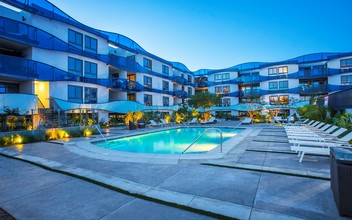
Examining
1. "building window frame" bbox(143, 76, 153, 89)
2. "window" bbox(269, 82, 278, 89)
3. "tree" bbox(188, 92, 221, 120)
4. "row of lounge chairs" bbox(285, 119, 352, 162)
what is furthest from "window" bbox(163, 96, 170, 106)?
"row of lounge chairs" bbox(285, 119, 352, 162)

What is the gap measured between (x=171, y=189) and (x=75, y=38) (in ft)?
75.6

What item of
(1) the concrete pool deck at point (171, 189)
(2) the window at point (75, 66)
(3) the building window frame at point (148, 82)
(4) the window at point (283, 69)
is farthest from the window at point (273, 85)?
(1) the concrete pool deck at point (171, 189)

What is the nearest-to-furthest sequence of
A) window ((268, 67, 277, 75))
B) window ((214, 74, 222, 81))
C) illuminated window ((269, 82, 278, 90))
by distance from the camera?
illuminated window ((269, 82, 278, 90))
window ((268, 67, 277, 75))
window ((214, 74, 222, 81))

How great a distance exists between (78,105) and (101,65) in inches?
317

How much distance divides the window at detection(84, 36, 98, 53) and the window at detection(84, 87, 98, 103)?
496cm

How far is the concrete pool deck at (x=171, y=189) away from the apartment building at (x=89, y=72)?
12773mm

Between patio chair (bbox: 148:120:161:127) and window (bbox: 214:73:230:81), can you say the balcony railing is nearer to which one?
window (bbox: 214:73:230:81)

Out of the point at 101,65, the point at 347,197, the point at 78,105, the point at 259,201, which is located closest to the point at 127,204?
the point at 259,201

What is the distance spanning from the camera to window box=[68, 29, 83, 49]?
21123mm

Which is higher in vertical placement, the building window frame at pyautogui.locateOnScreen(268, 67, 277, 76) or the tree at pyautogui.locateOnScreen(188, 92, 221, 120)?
the building window frame at pyautogui.locateOnScreen(268, 67, 277, 76)

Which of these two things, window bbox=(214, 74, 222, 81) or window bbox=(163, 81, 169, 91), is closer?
window bbox=(163, 81, 169, 91)

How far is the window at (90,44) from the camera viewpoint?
75.1ft

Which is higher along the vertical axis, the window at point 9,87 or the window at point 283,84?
the window at point 283,84

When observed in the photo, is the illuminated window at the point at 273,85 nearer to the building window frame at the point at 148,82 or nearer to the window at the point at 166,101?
the window at the point at 166,101
